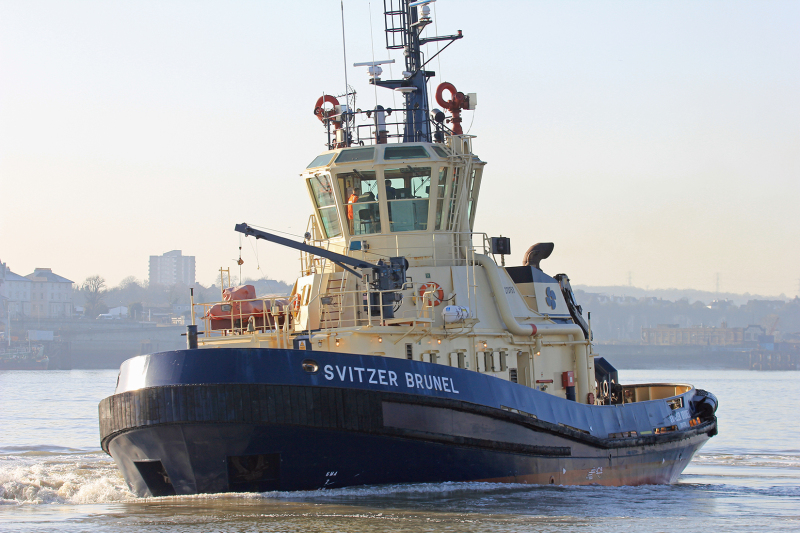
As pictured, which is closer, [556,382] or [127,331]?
[556,382]

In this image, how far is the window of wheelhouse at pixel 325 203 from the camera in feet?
44.1

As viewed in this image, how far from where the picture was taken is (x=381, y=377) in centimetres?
1026

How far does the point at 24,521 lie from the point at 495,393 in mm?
5344

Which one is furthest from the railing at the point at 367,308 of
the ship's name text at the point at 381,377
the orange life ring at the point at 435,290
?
the ship's name text at the point at 381,377

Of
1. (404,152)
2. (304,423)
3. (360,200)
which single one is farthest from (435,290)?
(304,423)

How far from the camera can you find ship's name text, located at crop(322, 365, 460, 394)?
396 inches

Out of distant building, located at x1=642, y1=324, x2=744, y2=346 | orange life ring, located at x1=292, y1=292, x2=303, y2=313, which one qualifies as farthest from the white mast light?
distant building, located at x1=642, y1=324, x2=744, y2=346

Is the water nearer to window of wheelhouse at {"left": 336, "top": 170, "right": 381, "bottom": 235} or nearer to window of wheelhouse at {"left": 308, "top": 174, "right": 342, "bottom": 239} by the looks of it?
window of wheelhouse at {"left": 336, "top": 170, "right": 381, "bottom": 235}

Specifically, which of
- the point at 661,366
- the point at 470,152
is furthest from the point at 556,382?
the point at 661,366

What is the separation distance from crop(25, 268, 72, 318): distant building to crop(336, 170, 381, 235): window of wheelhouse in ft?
341

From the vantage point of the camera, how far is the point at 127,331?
8575 cm

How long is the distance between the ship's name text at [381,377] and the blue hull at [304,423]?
A: 0.5 inches

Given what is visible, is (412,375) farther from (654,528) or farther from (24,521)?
(24,521)

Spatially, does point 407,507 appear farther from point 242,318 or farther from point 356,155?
point 356,155
